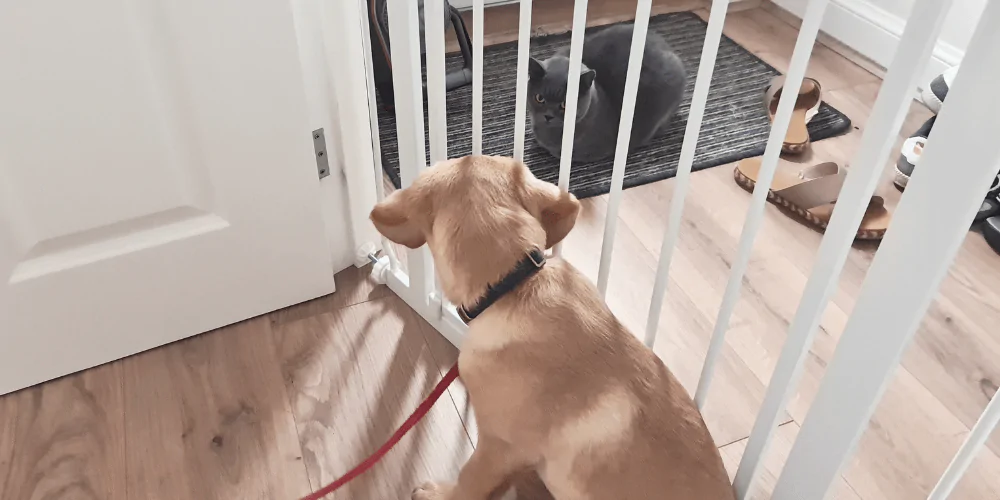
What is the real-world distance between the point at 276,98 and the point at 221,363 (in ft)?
1.51

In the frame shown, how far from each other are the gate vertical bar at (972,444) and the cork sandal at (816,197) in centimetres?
86

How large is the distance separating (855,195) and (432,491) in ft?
2.23

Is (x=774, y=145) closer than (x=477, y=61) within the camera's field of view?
Yes

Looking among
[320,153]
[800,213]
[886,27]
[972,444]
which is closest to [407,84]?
[320,153]

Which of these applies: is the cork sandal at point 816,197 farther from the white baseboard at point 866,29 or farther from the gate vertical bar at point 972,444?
the gate vertical bar at point 972,444

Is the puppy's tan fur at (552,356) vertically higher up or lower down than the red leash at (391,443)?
higher up

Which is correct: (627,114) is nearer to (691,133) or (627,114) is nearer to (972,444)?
(691,133)

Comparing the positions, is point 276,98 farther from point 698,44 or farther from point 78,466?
point 698,44

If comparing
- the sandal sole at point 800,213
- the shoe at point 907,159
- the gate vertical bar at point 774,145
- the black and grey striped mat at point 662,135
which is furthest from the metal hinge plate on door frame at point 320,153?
the shoe at point 907,159

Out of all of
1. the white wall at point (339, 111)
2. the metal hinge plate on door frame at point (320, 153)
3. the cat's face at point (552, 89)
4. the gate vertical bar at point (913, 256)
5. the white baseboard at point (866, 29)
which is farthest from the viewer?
the white baseboard at point (866, 29)

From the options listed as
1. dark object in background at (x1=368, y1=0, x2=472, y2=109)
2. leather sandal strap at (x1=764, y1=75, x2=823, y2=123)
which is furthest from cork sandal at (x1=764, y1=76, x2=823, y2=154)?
dark object in background at (x1=368, y1=0, x2=472, y2=109)

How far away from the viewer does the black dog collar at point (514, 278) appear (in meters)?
0.83

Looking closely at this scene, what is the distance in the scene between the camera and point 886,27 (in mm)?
2117

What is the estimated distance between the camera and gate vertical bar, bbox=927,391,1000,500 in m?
0.67
